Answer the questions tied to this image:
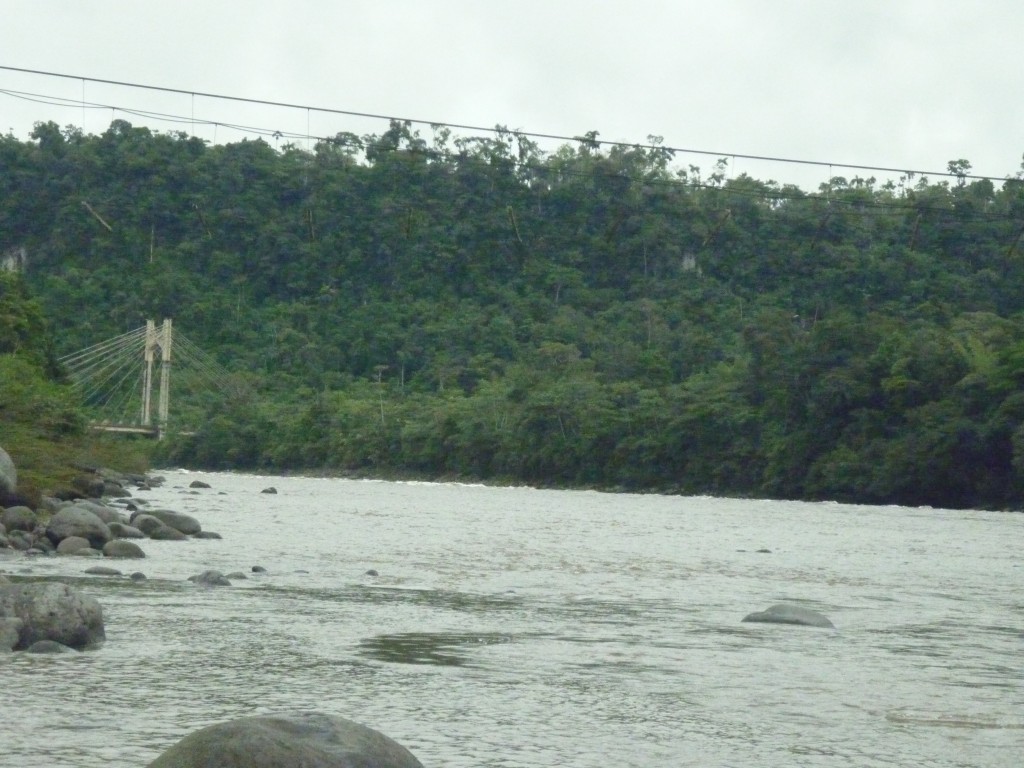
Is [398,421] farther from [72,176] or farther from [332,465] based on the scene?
[72,176]

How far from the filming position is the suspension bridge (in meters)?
81.5

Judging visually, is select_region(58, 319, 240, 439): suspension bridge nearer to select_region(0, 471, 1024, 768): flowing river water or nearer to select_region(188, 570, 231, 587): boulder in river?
select_region(0, 471, 1024, 768): flowing river water

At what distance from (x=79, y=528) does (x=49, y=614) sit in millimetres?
8571

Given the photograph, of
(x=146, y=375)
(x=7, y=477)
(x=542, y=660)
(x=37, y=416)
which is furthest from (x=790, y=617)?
(x=146, y=375)

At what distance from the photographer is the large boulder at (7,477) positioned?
21.0m

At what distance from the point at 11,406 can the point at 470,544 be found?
1238 centimetres

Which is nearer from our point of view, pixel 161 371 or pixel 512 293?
pixel 161 371

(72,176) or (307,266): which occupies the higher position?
(72,176)

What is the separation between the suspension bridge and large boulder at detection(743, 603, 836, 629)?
6836cm

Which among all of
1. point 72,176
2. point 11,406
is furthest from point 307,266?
point 11,406

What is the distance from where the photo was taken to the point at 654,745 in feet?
24.7

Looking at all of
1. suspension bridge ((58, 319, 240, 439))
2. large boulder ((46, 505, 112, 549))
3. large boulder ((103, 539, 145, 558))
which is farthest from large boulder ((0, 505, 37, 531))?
suspension bridge ((58, 319, 240, 439))

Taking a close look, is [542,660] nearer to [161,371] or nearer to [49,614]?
[49,614]

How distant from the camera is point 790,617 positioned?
516 inches
